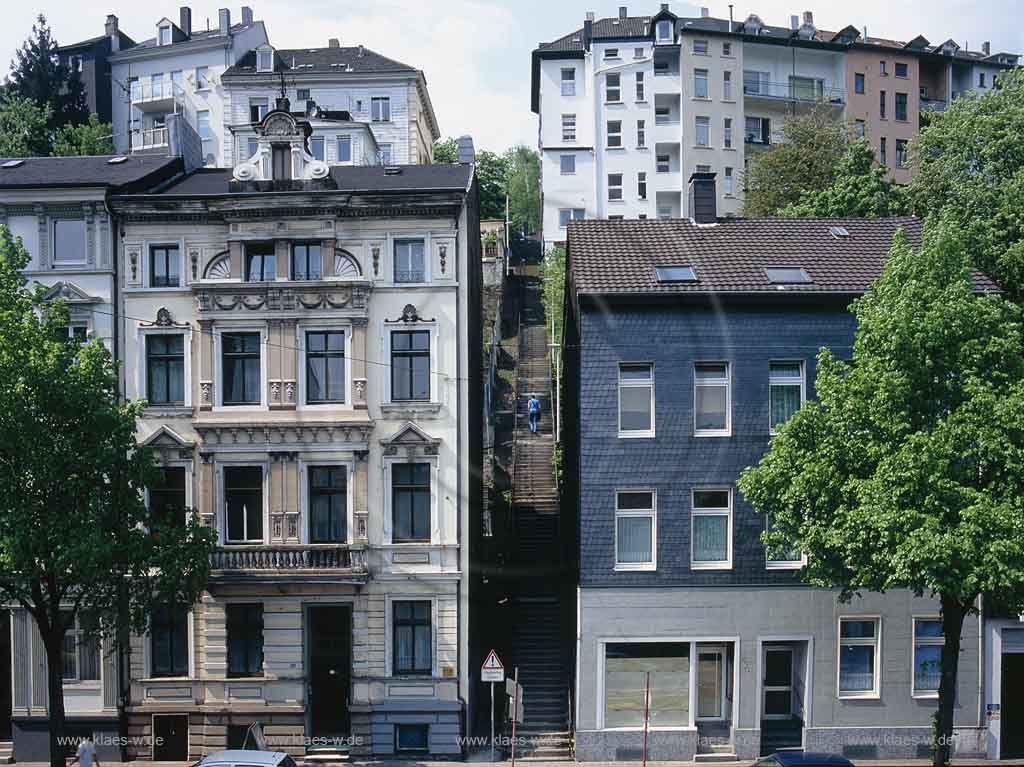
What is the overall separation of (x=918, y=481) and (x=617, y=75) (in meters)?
58.2

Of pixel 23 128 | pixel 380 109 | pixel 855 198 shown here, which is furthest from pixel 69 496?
pixel 380 109

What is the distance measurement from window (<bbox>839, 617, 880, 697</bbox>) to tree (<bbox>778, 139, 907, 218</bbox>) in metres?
18.8

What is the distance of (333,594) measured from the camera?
2755cm

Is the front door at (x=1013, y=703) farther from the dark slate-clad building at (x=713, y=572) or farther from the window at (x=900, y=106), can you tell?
the window at (x=900, y=106)

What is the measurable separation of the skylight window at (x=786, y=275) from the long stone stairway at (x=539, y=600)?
35.1 ft

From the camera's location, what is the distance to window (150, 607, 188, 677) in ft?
92.4

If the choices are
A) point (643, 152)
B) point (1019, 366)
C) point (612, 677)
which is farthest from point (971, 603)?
point (643, 152)

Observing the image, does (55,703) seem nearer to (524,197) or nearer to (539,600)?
(539,600)

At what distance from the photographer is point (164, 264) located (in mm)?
28688

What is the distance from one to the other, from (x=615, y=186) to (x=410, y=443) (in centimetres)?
5092

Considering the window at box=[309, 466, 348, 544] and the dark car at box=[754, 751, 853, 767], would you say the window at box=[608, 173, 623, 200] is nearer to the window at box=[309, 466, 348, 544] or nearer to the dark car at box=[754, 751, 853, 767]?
the window at box=[309, 466, 348, 544]

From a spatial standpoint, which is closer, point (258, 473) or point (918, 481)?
point (918, 481)

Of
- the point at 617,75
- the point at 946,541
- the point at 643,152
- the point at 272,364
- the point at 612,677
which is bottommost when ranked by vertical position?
the point at 612,677

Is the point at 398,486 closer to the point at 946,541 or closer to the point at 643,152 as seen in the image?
the point at 946,541
